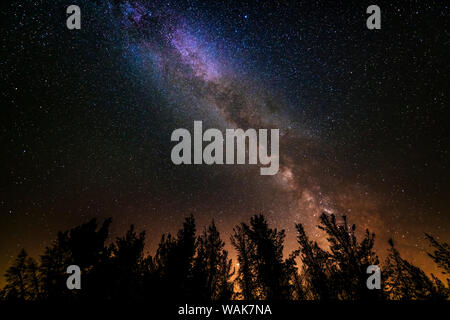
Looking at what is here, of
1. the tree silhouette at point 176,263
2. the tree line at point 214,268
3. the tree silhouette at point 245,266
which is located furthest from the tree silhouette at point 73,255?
the tree silhouette at point 245,266

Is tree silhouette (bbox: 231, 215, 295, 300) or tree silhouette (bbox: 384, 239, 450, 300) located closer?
tree silhouette (bbox: 384, 239, 450, 300)

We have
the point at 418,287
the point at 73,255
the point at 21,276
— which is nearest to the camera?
the point at 418,287

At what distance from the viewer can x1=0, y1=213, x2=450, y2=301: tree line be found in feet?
32.9

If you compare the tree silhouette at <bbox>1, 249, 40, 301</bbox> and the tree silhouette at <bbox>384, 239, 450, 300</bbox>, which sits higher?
the tree silhouette at <bbox>384, 239, 450, 300</bbox>

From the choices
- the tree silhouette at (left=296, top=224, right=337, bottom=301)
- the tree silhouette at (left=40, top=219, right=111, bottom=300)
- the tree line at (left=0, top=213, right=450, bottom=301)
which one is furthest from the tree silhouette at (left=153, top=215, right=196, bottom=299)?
the tree silhouette at (left=296, top=224, right=337, bottom=301)

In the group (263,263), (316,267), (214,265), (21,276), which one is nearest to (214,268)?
(214,265)

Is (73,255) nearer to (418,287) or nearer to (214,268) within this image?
(214,268)

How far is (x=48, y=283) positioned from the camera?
44.9ft

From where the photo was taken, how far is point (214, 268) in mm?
15672

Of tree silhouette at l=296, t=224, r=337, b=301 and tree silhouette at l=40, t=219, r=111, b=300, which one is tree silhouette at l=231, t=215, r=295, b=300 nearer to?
tree silhouette at l=296, t=224, r=337, b=301

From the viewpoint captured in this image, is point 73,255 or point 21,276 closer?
point 73,255

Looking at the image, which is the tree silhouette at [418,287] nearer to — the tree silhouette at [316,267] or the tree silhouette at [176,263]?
the tree silhouette at [316,267]

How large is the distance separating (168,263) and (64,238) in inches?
381
